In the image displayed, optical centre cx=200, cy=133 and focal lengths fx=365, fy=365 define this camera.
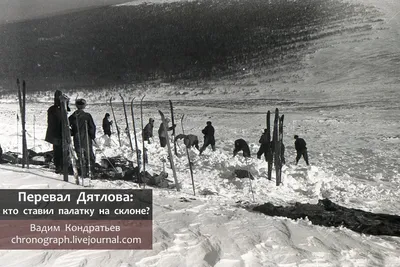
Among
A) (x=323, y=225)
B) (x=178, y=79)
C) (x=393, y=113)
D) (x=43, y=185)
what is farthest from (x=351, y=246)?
(x=178, y=79)

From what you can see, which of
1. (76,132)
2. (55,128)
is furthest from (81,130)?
(55,128)

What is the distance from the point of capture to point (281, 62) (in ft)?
80.6

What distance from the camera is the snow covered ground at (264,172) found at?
2.85 meters

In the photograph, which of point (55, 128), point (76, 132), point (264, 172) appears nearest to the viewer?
point (55, 128)

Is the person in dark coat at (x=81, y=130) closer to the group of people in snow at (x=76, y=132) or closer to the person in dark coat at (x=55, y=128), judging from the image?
the group of people in snow at (x=76, y=132)

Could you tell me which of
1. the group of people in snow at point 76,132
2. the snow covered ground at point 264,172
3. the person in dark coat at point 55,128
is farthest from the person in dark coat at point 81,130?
the snow covered ground at point 264,172

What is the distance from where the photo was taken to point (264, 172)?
718cm

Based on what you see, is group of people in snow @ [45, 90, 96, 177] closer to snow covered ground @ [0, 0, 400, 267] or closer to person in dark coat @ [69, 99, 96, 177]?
person in dark coat @ [69, 99, 96, 177]

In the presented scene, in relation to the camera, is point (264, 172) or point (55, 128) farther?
point (264, 172)

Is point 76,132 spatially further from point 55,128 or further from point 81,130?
point 55,128

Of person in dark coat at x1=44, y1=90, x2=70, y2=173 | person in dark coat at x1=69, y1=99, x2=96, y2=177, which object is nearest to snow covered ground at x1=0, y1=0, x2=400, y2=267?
person in dark coat at x1=44, y1=90, x2=70, y2=173

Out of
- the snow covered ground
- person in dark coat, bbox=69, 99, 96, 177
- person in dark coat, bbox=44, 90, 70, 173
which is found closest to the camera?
the snow covered ground

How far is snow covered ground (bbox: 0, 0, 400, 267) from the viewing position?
285 centimetres

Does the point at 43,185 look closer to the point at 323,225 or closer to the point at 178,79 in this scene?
the point at 323,225
